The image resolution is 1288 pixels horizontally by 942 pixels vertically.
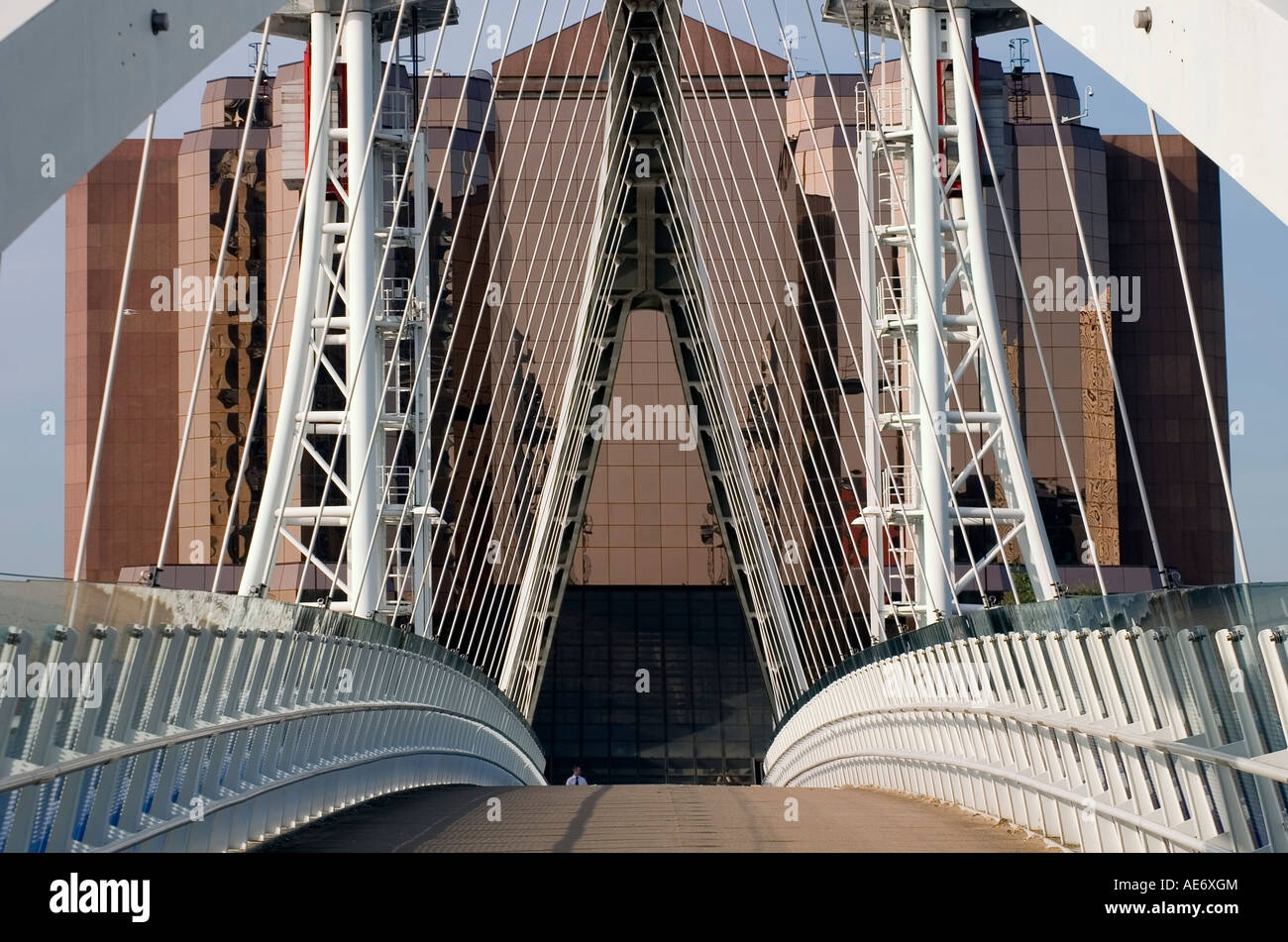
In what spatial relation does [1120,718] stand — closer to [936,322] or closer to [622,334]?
[936,322]

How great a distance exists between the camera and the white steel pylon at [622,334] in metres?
41.6

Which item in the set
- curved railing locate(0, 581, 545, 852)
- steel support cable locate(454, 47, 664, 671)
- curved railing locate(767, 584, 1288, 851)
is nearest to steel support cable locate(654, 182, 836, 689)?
steel support cable locate(454, 47, 664, 671)

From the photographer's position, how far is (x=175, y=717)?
9812mm

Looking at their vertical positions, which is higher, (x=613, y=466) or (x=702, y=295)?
(x=613, y=466)

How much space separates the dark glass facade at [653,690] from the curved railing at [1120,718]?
146 ft

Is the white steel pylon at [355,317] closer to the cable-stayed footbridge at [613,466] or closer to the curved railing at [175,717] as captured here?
the cable-stayed footbridge at [613,466]

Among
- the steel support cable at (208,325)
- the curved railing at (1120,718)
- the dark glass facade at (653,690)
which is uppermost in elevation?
the dark glass facade at (653,690)

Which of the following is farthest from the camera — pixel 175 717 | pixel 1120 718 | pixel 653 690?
pixel 653 690

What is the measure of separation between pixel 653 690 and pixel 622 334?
53.9ft

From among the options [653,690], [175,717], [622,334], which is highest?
[622,334]

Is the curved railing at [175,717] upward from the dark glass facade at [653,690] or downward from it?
downward

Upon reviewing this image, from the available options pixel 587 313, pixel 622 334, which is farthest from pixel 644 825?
pixel 622 334

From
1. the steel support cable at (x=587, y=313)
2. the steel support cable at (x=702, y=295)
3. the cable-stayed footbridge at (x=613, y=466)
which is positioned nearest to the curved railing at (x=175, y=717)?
the cable-stayed footbridge at (x=613, y=466)
